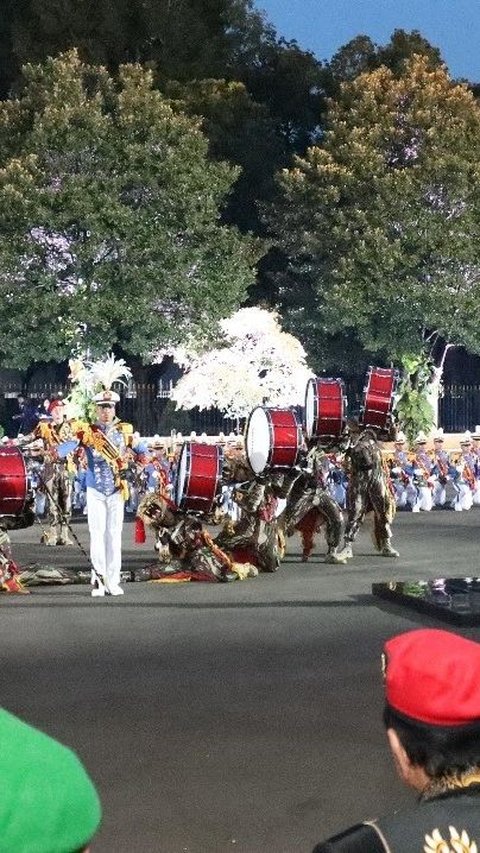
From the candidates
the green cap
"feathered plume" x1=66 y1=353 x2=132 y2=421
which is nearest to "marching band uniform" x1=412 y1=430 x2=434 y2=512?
"feathered plume" x1=66 y1=353 x2=132 y2=421

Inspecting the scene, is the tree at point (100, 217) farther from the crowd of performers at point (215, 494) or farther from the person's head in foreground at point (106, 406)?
the person's head in foreground at point (106, 406)

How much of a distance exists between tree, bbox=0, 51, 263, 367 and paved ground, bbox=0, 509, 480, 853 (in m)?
21.0

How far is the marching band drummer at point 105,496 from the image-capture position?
1382 centimetres

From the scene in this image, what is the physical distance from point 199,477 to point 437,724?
12.4 metres

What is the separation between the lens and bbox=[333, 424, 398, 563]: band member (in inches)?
656

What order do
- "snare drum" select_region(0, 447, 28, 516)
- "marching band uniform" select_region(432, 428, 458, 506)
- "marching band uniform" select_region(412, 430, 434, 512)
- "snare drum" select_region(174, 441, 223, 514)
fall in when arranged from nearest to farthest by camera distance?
"snare drum" select_region(0, 447, 28, 516), "snare drum" select_region(174, 441, 223, 514), "marching band uniform" select_region(412, 430, 434, 512), "marching band uniform" select_region(432, 428, 458, 506)

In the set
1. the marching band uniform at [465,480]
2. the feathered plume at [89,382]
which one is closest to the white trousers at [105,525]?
the feathered plume at [89,382]

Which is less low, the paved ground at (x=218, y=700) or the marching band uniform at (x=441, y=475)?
the marching band uniform at (x=441, y=475)

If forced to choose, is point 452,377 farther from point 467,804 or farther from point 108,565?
point 467,804

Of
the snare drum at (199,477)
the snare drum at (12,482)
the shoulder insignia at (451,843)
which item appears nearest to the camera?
the shoulder insignia at (451,843)

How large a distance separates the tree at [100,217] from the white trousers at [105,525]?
850 inches

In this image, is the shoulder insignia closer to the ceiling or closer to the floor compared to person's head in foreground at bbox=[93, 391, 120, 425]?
closer to the floor

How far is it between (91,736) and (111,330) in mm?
29041

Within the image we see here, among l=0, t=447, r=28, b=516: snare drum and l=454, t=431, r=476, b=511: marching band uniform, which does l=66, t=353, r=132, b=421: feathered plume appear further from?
l=454, t=431, r=476, b=511: marching band uniform
